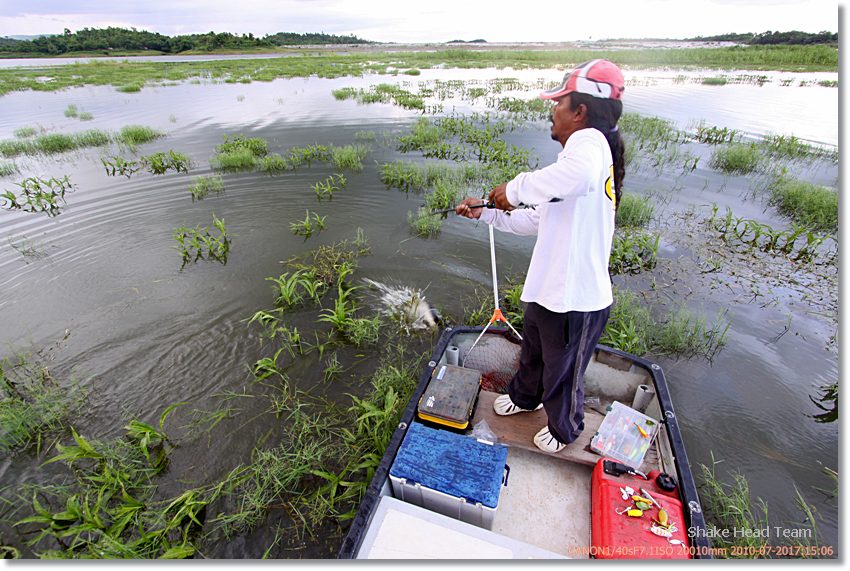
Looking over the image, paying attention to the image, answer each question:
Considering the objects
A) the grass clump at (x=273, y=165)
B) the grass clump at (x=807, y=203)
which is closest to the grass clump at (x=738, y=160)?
the grass clump at (x=807, y=203)

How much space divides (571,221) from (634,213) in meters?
6.87

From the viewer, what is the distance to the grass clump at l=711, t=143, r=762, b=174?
10180mm

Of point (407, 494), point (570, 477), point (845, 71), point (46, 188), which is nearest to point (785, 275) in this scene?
point (845, 71)

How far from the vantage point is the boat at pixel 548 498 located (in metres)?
2.21

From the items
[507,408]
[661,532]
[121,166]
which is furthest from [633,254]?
[121,166]

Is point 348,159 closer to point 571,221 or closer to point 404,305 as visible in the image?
point 404,305

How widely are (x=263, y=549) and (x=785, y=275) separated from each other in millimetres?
8291

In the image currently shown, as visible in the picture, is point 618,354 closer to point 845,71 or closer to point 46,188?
point 845,71

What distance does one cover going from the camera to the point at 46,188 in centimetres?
887

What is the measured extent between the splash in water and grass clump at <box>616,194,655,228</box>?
484 cm

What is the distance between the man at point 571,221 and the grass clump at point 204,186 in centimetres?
841

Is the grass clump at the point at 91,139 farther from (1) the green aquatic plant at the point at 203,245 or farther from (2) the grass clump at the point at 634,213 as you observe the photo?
(2) the grass clump at the point at 634,213

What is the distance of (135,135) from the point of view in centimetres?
1243

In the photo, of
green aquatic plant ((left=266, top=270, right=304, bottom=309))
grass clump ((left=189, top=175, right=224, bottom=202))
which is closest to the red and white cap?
green aquatic plant ((left=266, top=270, right=304, bottom=309))
